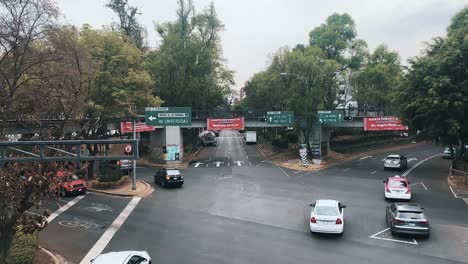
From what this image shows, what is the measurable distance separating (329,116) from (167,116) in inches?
692

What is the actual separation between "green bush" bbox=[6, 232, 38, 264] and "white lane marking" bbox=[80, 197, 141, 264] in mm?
1957

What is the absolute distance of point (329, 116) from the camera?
45.4 m

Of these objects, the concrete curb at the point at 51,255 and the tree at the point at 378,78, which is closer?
the concrete curb at the point at 51,255

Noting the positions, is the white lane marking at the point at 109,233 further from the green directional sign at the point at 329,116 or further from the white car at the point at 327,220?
the green directional sign at the point at 329,116

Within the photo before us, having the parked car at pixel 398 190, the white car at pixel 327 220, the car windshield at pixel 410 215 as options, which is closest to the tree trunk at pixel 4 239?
the white car at pixel 327 220

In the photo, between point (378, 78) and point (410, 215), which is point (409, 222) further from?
point (378, 78)

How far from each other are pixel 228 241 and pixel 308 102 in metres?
29.7

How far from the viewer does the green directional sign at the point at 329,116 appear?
149 feet

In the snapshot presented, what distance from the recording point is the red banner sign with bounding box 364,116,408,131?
4541 centimetres

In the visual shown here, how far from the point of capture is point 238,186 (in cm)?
3266

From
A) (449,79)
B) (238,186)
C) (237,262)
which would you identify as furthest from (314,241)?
(449,79)

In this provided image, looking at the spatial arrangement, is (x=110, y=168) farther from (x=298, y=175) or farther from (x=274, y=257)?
(x=274, y=257)

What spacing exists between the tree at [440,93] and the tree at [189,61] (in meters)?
32.5

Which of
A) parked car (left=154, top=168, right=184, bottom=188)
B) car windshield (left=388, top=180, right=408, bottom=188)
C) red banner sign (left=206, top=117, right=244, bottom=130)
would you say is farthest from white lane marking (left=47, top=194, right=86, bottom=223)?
red banner sign (left=206, top=117, right=244, bottom=130)
